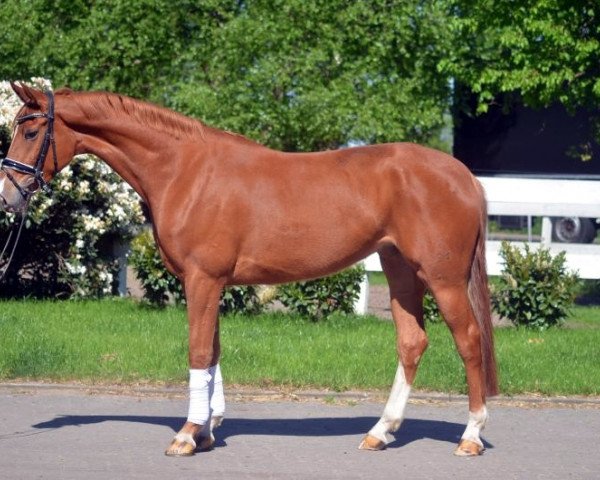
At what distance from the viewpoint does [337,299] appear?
12.4 metres

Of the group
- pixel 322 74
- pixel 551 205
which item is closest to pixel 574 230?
pixel 322 74

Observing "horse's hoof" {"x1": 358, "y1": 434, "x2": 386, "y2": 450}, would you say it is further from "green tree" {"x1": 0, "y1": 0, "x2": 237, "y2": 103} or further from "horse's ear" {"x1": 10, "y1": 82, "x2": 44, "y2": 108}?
"green tree" {"x1": 0, "y1": 0, "x2": 237, "y2": 103}

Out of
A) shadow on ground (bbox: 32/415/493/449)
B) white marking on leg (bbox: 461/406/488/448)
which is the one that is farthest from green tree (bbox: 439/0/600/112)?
white marking on leg (bbox: 461/406/488/448)

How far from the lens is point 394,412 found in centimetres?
755

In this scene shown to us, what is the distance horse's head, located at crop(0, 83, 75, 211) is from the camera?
7.22m

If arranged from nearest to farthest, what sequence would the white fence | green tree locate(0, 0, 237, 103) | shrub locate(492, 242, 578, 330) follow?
shrub locate(492, 242, 578, 330) < the white fence < green tree locate(0, 0, 237, 103)

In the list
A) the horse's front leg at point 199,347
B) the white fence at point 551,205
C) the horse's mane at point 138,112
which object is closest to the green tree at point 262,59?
the white fence at point 551,205

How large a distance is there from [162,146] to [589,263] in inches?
314

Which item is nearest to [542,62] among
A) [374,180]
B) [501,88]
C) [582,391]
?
[501,88]

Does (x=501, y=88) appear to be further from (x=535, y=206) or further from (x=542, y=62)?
(x=535, y=206)

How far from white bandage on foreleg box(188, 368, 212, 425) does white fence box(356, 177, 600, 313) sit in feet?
23.8

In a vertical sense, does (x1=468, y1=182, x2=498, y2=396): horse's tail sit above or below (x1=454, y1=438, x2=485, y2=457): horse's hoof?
above

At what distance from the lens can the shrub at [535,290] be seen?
12.2 meters

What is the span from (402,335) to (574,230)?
51.9 ft
